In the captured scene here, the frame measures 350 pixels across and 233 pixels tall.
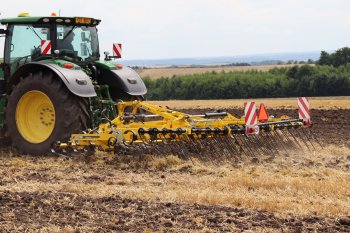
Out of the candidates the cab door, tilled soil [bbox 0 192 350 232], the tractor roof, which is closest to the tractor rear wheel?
the cab door

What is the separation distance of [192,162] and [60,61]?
2567 mm

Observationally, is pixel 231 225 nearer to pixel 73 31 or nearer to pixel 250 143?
pixel 250 143

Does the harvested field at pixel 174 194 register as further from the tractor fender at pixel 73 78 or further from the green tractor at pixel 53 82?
the tractor fender at pixel 73 78

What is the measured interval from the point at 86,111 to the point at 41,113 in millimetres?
840

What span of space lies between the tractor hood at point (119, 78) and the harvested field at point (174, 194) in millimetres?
1590

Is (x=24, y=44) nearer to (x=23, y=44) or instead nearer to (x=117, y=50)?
(x=23, y=44)

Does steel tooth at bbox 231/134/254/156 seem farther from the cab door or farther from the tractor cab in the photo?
the cab door

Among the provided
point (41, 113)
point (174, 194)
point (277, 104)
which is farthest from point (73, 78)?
point (277, 104)

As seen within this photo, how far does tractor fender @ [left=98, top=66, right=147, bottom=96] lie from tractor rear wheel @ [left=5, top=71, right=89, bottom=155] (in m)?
1.18

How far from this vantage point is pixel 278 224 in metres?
5.19

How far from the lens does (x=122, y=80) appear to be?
34.0 feet

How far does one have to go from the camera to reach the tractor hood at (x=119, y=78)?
10359 millimetres

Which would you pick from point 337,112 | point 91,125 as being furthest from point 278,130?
point 337,112

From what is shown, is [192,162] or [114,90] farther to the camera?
[114,90]
